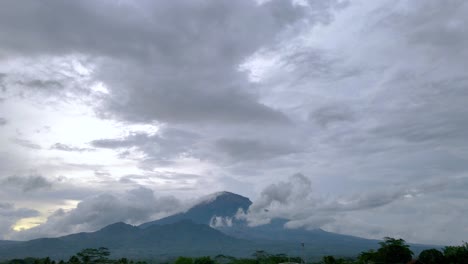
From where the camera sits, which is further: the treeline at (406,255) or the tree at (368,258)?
the tree at (368,258)

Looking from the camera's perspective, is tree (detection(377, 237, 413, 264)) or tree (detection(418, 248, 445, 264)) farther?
tree (detection(377, 237, 413, 264))

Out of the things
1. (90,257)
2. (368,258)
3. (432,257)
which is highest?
(432,257)

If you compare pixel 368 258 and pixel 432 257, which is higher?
pixel 432 257

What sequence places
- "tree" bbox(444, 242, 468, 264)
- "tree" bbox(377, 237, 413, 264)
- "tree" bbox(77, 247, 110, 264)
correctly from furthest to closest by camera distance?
1. "tree" bbox(77, 247, 110, 264)
2. "tree" bbox(377, 237, 413, 264)
3. "tree" bbox(444, 242, 468, 264)

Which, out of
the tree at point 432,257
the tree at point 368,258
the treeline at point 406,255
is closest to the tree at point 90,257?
the treeline at point 406,255

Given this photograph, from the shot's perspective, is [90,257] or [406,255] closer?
[406,255]

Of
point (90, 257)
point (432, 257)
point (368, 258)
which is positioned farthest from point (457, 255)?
point (90, 257)

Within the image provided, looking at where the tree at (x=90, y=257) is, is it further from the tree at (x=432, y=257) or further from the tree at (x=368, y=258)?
the tree at (x=432, y=257)

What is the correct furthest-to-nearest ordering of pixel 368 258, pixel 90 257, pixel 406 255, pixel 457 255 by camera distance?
pixel 90 257 → pixel 368 258 → pixel 406 255 → pixel 457 255

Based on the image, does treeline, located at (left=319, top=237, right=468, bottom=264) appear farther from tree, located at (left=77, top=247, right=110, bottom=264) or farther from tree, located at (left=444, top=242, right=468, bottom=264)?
tree, located at (left=77, top=247, right=110, bottom=264)

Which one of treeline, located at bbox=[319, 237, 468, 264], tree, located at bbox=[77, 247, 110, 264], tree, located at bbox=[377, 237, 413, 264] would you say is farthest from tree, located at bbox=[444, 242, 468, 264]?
tree, located at bbox=[77, 247, 110, 264]

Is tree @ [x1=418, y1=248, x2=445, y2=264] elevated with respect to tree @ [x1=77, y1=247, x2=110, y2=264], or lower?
elevated

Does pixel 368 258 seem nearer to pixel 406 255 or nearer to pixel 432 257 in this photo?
pixel 406 255

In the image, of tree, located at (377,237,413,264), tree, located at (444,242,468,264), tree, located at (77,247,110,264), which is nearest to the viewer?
tree, located at (444,242,468,264)
